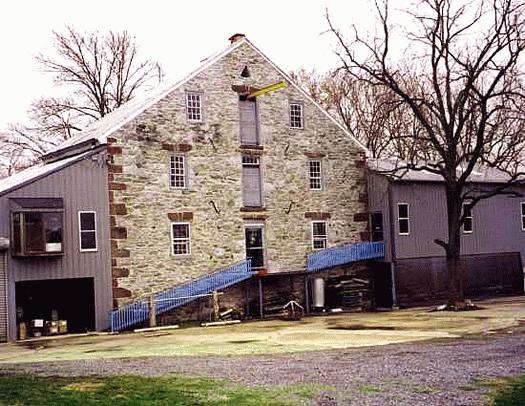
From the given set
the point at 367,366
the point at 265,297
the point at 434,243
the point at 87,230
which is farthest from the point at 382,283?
the point at 367,366

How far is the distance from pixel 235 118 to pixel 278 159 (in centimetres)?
274

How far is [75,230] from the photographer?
2802 cm

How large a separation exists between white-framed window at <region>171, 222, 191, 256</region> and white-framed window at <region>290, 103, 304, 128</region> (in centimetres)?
722

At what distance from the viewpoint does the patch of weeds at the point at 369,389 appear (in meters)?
12.2

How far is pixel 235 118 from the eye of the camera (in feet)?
107

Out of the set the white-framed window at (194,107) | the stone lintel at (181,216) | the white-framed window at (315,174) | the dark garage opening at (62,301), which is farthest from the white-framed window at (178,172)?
the white-framed window at (315,174)

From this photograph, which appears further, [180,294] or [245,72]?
[245,72]

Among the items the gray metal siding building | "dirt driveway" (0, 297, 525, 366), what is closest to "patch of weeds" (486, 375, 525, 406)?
"dirt driveway" (0, 297, 525, 366)

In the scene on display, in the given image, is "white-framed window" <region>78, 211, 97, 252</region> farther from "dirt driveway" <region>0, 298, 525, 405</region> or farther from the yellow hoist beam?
the yellow hoist beam

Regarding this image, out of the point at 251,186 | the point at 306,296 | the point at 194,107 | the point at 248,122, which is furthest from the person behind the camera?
the point at 306,296

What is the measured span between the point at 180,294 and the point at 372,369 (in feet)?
52.3

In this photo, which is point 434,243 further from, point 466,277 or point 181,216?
point 181,216

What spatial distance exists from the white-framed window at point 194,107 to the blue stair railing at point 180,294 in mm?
6223

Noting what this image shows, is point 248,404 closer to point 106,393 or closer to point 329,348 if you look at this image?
point 106,393
